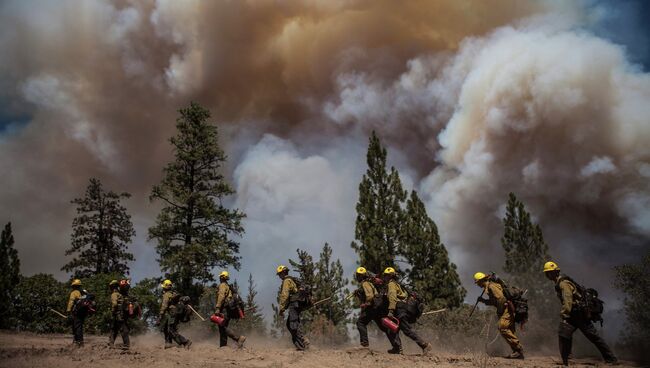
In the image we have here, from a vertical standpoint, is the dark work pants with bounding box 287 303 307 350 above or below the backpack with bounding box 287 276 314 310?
below

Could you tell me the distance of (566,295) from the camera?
1134 cm

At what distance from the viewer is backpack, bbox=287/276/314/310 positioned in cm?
1352

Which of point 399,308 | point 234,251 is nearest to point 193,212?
point 234,251

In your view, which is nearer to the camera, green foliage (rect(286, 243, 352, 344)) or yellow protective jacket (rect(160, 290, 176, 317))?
yellow protective jacket (rect(160, 290, 176, 317))

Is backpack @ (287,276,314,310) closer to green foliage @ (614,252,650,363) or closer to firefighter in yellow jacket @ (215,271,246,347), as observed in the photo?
firefighter in yellow jacket @ (215,271,246,347)

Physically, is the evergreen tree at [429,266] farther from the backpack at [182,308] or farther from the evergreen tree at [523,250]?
the backpack at [182,308]

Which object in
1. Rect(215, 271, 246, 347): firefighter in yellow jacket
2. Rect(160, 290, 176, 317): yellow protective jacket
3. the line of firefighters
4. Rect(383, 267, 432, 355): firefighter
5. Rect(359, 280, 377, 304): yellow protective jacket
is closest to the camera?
the line of firefighters

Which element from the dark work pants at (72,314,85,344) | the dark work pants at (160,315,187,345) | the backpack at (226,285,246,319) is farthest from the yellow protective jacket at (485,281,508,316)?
the dark work pants at (72,314,85,344)

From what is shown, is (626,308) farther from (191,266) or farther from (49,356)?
(49,356)

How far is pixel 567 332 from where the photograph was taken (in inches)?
442

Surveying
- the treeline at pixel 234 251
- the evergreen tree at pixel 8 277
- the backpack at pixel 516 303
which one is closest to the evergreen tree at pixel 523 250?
the treeline at pixel 234 251

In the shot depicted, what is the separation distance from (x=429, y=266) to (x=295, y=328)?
1777cm

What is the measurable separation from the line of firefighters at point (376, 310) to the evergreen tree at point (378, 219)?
49.9ft

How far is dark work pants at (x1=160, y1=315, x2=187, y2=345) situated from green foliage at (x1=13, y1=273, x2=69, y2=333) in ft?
62.4
